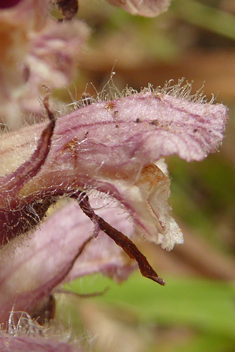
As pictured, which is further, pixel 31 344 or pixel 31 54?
pixel 31 54

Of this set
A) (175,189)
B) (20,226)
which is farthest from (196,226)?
(20,226)

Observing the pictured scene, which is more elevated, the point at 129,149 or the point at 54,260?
the point at 129,149

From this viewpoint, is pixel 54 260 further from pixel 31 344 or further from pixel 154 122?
pixel 154 122

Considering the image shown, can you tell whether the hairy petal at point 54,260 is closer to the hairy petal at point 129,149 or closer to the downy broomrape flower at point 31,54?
the hairy petal at point 129,149

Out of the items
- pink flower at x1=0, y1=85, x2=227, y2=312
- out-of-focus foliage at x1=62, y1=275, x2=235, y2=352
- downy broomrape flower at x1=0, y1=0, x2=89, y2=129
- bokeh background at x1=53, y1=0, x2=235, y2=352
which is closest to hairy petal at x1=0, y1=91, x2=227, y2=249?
pink flower at x1=0, y1=85, x2=227, y2=312

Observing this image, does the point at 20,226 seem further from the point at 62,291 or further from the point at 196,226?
the point at 196,226

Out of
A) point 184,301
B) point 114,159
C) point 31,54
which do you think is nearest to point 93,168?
point 114,159
